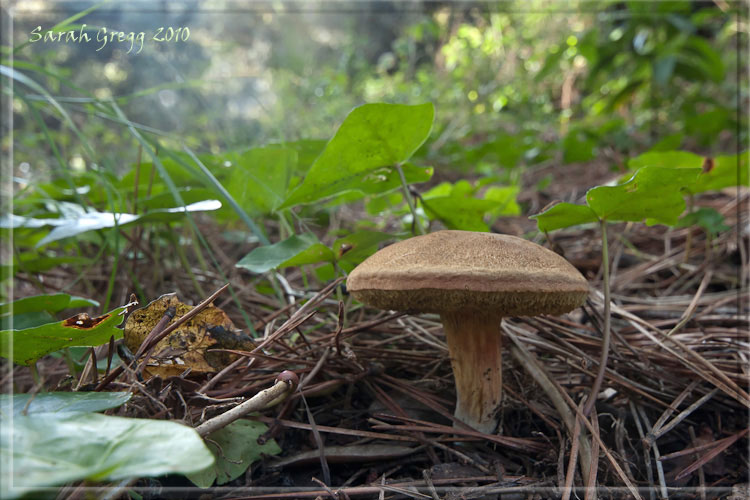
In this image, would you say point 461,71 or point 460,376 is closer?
point 460,376

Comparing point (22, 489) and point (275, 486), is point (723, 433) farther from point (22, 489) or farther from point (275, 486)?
point (22, 489)

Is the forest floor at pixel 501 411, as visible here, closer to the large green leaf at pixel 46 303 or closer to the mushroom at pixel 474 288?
the mushroom at pixel 474 288

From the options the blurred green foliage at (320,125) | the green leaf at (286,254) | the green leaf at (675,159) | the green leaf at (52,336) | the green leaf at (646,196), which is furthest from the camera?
the green leaf at (675,159)

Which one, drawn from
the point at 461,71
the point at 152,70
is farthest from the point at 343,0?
the point at 152,70

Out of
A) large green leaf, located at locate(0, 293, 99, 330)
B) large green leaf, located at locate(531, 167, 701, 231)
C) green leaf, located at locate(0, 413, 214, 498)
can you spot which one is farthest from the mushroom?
large green leaf, located at locate(0, 293, 99, 330)

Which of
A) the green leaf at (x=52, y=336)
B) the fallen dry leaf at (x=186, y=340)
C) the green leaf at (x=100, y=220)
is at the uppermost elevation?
the green leaf at (x=100, y=220)

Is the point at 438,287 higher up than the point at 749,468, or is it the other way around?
the point at 438,287

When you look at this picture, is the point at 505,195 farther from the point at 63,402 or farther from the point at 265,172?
the point at 63,402

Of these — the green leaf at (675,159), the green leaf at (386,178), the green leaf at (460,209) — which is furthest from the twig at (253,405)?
the green leaf at (675,159)
